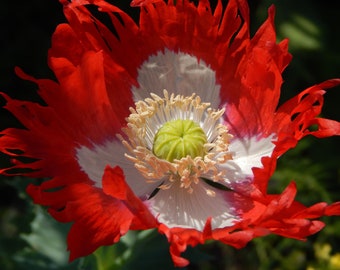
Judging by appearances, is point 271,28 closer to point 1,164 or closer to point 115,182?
point 115,182

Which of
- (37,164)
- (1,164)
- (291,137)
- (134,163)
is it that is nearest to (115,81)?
(134,163)

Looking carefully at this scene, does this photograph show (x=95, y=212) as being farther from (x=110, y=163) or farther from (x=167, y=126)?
(x=167, y=126)

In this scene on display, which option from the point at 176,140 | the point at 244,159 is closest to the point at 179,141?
the point at 176,140

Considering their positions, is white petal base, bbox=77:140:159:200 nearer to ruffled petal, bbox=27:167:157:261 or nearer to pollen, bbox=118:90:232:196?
pollen, bbox=118:90:232:196

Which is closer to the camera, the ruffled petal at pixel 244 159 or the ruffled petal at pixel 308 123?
the ruffled petal at pixel 308 123

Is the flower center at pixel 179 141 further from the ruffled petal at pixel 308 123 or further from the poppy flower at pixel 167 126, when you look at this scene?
the ruffled petal at pixel 308 123

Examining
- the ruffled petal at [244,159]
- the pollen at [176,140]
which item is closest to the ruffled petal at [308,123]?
the ruffled petal at [244,159]

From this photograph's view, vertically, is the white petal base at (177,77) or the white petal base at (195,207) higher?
the white petal base at (177,77)

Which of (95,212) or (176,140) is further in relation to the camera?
(176,140)
